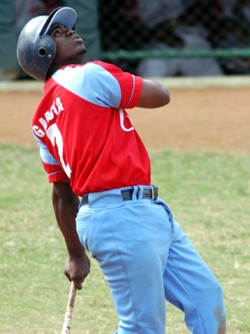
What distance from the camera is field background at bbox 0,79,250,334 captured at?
4.85 metres

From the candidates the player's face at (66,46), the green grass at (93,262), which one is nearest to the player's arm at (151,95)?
the player's face at (66,46)

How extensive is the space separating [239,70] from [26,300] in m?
6.64

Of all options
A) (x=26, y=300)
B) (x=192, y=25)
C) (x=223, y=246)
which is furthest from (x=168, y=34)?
(x=26, y=300)

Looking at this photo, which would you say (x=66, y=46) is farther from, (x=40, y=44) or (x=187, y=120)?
(x=187, y=120)

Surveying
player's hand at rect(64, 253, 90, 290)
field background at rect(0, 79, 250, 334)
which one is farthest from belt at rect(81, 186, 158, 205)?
field background at rect(0, 79, 250, 334)

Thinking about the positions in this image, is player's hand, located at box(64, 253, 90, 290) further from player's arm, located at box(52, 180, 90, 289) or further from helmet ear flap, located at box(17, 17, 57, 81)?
helmet ear flap, located at box(17, 17, 57, 81)

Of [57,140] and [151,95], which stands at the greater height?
[151,95]

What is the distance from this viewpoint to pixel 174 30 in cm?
1112

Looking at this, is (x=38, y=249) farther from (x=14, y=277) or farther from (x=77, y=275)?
(x=77, y=275)

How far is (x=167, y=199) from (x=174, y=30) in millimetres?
4640

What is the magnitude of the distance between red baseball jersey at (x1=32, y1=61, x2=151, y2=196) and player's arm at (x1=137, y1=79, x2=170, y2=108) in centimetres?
3

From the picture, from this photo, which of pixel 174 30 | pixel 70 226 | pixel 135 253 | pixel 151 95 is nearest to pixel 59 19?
pixel 151 95

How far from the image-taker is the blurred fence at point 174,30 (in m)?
10.9

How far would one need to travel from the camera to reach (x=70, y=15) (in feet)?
12.1
